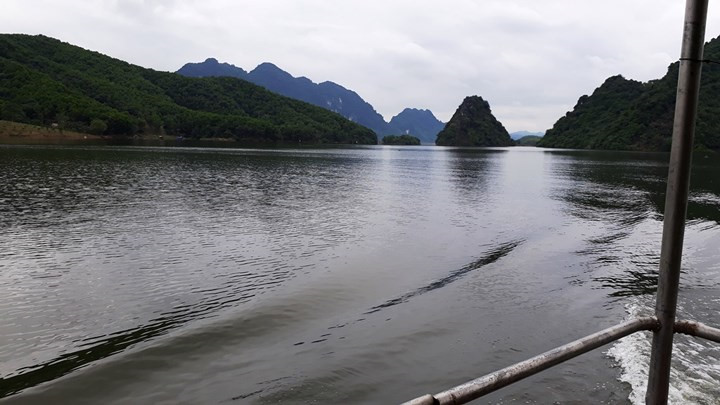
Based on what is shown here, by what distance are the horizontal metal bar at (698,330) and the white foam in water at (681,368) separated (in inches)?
193

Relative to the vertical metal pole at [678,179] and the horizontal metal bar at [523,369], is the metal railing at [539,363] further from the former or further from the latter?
the vertical metal pole at [678,179]

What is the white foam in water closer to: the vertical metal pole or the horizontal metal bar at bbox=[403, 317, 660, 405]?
the vertical metal pole

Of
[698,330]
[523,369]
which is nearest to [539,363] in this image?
[523,369]

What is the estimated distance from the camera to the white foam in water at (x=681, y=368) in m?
7.88

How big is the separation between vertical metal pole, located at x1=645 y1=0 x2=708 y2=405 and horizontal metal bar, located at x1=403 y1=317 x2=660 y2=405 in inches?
7.5

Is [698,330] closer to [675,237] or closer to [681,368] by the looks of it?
[675,237]

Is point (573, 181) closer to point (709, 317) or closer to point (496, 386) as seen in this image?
point (709, 317)

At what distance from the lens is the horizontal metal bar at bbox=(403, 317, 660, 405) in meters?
2.75

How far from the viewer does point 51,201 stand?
86.4 feet

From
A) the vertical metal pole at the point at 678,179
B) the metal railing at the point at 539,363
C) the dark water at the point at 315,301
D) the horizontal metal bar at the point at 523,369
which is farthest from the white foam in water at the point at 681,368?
the horizontal metal bar at the point at 523,369

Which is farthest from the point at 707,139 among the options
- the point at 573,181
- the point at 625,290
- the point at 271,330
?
the point at 271,330

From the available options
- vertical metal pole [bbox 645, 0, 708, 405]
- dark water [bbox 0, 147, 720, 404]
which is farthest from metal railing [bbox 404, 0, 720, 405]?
dark water [bbox 0, 147, 720, 404]

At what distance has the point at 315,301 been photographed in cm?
1293

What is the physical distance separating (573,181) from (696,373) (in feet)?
165
